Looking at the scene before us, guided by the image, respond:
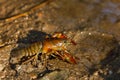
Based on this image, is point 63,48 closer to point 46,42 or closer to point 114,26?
point 46,42

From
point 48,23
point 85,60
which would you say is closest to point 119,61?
point 85,60

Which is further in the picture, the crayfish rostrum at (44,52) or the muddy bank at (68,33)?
the crayfish rostrum at (44,52)

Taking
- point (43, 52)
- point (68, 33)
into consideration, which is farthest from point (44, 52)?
point (68, 33)

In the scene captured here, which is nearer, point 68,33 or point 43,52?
point 43,52

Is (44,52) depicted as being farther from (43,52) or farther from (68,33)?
(68,33)

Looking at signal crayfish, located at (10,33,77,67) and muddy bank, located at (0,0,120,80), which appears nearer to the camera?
muddy bank, located at (0,0,120,80)
